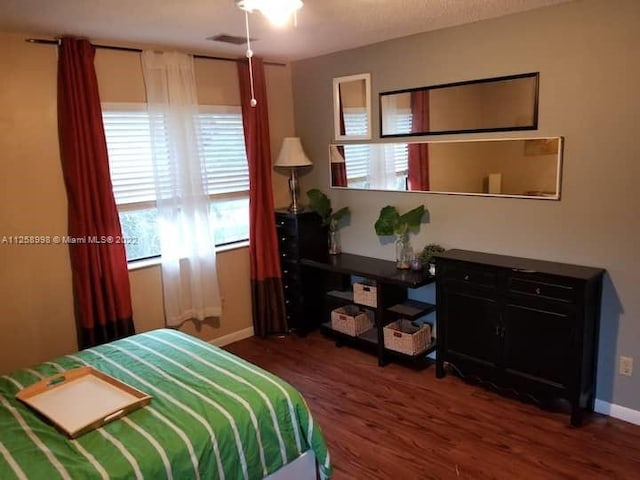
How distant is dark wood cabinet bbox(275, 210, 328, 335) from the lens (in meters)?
→ 4.11

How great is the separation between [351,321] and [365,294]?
29 centimetres

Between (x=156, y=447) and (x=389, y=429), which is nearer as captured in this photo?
(x=156, y=447)

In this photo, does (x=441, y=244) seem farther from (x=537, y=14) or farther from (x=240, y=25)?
(x=240, y=25)

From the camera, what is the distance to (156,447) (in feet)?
5.79

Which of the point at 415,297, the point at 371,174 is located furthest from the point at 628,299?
the point at 371,174

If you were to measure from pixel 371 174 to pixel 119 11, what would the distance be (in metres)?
2.09

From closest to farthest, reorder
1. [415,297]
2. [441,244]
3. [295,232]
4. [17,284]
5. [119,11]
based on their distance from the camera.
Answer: [119,11]
[17,284]
[441,244]
[415,297]
[295,232]

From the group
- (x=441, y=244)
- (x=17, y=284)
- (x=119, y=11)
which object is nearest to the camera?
(x=119, y=11)

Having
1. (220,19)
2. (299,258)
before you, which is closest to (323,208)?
(299,258)

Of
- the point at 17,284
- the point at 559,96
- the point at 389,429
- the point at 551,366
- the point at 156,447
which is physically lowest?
the point at 389,429

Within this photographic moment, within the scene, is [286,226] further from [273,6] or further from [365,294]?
[273,6]

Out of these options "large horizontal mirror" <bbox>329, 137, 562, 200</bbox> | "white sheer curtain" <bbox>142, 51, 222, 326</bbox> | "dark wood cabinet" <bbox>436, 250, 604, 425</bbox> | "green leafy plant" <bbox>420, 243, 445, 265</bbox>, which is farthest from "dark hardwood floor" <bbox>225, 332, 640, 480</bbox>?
"large horizontal mirror" <bbox>329, 137, 562, 200</bbox>

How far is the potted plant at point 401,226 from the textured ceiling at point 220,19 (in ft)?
4.09

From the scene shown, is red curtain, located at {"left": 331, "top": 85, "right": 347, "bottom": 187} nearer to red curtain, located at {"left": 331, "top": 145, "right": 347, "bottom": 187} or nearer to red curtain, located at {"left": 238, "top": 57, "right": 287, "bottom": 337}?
red curtain, located at {"left": 331, "top": 145, "right": 347, "bottom": 187}
